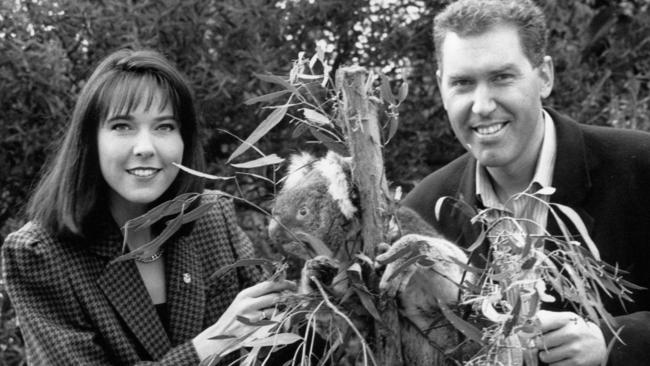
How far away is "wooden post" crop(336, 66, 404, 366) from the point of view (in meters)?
1.98

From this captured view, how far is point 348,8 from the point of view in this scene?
5.09 metres

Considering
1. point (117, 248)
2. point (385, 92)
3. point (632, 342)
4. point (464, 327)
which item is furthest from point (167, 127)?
point (632, 342)

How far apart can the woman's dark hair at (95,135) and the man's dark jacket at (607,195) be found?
83 cm

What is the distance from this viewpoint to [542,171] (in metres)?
2.96

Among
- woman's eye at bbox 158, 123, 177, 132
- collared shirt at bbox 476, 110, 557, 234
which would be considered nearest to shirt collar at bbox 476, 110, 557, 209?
collared shirt at bbox 476, 110, 557, 234

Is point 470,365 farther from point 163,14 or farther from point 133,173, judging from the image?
point 163,14

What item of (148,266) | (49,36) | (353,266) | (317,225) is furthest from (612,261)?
(49,36)

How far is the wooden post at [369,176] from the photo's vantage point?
6.51 ft

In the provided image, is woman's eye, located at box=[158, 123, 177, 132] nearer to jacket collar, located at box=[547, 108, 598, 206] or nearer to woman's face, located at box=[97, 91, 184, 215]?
woman's face, located at box=[97, 91, 184, 215]

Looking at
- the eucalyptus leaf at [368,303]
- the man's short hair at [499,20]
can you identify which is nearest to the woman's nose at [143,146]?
the man's short hair at [499,20]

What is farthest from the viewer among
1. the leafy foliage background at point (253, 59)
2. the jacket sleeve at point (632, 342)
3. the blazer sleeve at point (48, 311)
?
the leafy foliage background at point (253, 59)

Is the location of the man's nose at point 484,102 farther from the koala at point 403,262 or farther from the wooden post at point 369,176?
the wooden post at point 369,176

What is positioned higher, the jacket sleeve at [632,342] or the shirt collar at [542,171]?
the shirt collar at [542,171]

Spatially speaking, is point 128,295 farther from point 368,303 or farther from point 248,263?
point 368,303
